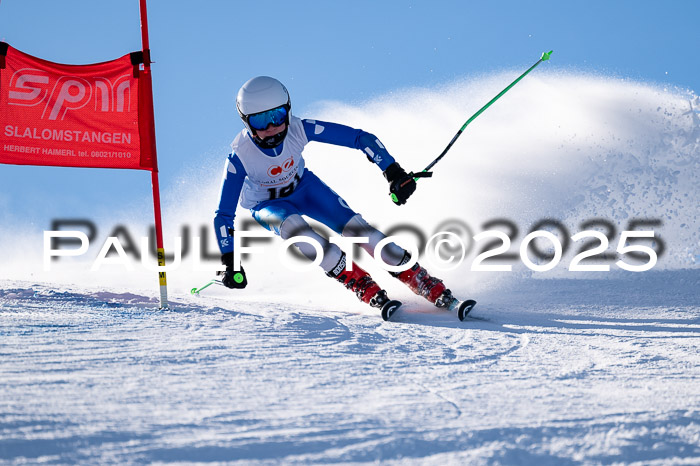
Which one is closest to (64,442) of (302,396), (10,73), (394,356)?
(302,396)

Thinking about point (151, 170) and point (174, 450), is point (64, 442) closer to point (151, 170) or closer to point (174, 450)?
point (174, 450)

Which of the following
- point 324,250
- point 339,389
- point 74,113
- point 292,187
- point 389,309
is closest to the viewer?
point 339,389

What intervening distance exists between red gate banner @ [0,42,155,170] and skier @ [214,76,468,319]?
2.81 ft

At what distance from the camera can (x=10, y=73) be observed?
16.6 feet

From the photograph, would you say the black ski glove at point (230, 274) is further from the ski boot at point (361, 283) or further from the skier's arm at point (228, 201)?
the ski boot at point (361, 283)

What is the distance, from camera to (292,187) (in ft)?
16.0

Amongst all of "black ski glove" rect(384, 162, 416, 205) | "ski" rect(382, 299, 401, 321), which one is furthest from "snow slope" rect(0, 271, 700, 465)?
"black ski glove" rect(384, 162, 416, 205)

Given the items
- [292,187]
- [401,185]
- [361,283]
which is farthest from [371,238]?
A: [292,187]

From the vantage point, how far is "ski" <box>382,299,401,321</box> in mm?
4395

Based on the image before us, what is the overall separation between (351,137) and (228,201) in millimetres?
979

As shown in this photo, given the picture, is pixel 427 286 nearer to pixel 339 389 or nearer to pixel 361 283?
pixel 361 283

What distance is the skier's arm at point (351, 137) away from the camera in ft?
15.5

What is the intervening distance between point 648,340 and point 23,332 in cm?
327

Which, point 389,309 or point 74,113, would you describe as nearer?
point 389,309
